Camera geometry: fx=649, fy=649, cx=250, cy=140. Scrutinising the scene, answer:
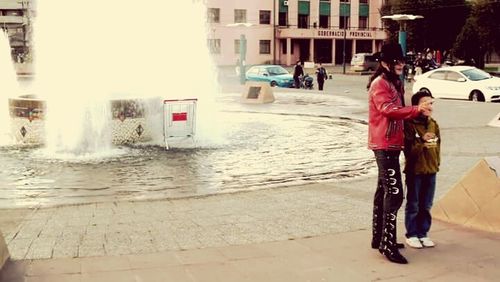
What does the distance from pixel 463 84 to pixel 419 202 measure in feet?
71.1

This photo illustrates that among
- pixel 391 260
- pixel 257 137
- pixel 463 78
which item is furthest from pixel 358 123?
pixel 391 260

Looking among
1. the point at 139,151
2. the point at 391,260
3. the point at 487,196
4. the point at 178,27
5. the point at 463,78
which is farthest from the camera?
the point at 463,78

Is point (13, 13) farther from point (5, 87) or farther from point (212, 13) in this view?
point (5, 87)

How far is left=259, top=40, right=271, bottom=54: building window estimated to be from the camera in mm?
77375

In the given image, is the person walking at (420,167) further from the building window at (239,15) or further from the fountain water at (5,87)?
the building window at (239,15)

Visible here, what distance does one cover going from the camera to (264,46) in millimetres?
77750

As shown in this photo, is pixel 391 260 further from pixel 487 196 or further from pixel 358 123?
pixel 358 123

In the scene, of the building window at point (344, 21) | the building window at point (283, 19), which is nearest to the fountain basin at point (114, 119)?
the building window at point (283, 19)

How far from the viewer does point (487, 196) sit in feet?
22.0

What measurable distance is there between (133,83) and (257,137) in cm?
447

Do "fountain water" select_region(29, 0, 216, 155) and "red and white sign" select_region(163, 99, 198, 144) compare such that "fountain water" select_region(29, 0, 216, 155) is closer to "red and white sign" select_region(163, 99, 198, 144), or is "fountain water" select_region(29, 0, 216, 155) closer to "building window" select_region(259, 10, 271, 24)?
"red and white sign" select_region(163, 99, 198, 144)

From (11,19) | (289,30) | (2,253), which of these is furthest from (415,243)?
(11,19)

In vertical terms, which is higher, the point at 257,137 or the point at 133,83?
the point at 133,83

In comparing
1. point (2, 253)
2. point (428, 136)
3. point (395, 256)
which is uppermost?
point (428, 136)
